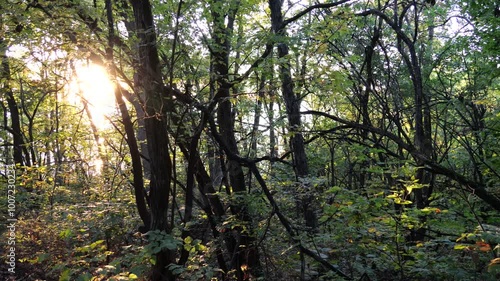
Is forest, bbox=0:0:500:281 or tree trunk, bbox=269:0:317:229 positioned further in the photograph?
tree trunk, bbox=269:0:317:229

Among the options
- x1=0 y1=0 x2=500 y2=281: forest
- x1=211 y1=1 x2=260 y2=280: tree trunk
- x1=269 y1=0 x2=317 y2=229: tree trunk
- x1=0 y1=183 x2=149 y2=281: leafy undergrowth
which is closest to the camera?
x1=0 y1=0 x2=500 y2=281: forest

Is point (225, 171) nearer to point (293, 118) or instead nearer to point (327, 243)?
point (327, 243)

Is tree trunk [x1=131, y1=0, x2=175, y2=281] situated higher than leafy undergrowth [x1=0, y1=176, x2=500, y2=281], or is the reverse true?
tree trunk [x1=131, y1=0, x2=175, y2=281]

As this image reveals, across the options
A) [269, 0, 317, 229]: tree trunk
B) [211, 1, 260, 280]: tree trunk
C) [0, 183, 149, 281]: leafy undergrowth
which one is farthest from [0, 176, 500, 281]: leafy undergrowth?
[269, 0, 317, 229]: tree trunk

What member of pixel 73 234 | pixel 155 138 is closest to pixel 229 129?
pixel 155 138

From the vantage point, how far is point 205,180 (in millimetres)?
5234

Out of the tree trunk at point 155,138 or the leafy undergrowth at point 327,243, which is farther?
the tree trunk at point 155,138

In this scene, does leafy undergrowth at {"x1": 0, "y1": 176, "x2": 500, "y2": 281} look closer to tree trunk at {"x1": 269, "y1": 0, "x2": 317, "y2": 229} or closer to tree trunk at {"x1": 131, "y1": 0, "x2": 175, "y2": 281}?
tree trunk at {"x1": 131, "y1": 0, "x2": 175, "y2": 281}

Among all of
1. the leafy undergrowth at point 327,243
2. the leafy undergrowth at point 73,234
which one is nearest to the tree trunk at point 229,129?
the leafy undergrowth at point 327,243

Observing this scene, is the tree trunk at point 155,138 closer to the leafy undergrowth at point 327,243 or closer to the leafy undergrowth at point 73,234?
the leafy undergrowth at point 327,243

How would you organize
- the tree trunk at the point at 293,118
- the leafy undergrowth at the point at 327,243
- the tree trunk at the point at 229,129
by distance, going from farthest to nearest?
1. the tree trunk at the point at 293,118
2. the tree trunk at the point at 229,129
3. the leafy undergrowth at the point at 327,243

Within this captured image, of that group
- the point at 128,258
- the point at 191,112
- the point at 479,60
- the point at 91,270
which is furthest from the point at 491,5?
the point at 91,270

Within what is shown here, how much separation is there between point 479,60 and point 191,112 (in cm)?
793

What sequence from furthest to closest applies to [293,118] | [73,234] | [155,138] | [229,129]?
[293,118] → [229,129] → [73,234] → [155,138]
